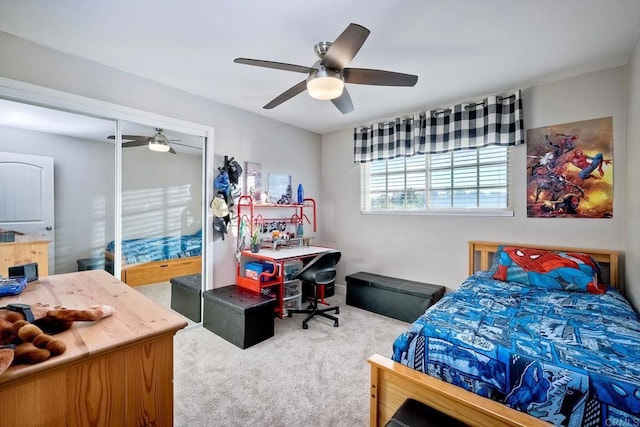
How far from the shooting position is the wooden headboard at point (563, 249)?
8.00ft

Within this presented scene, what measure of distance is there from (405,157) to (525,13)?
202cm

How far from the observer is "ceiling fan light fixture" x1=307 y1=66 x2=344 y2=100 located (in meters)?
1.86

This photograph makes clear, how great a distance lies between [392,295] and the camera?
3.37 m

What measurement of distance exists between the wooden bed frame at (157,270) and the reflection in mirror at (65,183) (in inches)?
9.7

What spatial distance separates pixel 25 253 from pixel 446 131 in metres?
4.13

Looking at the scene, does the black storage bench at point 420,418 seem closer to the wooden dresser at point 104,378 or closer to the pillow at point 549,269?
the wooden dresser at point 104,378

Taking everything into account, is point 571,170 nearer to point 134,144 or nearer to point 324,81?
point 324,81

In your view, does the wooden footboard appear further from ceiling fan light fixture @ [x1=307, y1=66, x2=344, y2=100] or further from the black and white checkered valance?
the black and white checkered valance

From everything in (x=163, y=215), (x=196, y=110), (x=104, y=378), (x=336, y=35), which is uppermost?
(x=336, y=35)

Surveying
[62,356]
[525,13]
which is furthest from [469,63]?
[62,356]

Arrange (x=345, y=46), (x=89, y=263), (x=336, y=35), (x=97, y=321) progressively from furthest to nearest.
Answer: (x=89, y=263)
(x=336, y=35)
(x=345, y=46)
(x=97, y=321)

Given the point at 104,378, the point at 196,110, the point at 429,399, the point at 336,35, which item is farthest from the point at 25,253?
the point at 429,399

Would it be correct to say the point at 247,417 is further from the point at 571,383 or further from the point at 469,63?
the point at 469,63

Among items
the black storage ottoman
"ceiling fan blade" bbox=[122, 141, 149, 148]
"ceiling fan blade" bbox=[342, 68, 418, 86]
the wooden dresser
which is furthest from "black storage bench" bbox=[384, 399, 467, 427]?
"ceiling fan blade" bbox=[122, 141, 149, 148]
